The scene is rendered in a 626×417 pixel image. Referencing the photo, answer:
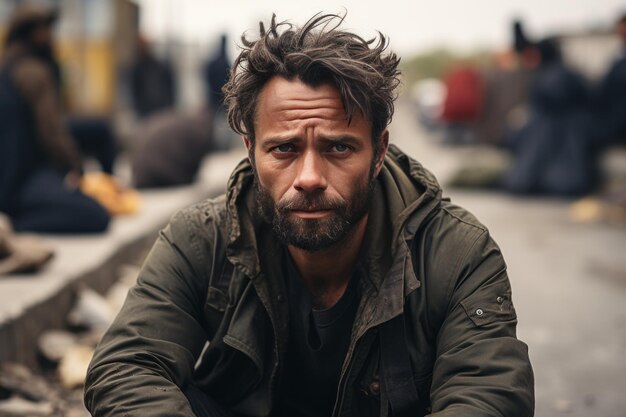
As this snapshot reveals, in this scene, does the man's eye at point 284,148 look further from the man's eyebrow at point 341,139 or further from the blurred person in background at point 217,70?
the blurred person in background at point 217,70

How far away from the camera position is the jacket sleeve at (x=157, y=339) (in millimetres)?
2412

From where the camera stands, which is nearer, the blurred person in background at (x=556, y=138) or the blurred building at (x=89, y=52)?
the blurred person in background at (x=556, y=138)

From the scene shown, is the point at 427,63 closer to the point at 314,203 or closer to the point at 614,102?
the point at 614,102

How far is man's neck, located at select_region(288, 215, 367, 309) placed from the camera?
2678mm

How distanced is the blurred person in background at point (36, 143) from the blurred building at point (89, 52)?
799 centimetres

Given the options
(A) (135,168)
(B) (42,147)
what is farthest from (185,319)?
(A) (135,168)

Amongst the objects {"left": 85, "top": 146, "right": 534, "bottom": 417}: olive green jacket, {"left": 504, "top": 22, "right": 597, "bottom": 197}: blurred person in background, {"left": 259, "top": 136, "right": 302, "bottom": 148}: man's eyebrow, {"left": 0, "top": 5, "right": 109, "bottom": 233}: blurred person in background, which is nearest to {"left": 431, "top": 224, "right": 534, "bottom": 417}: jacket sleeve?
{"left": 85, "top": 146, "right": 534, "bottom": 417}: olive green jacket

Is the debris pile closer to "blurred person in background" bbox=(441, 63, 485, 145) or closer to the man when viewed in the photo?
the man

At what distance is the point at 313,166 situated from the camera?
253cm

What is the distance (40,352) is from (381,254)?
102 inches

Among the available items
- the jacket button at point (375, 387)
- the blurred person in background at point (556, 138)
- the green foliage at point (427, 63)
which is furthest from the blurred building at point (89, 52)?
the green foliage at point (427, 63)

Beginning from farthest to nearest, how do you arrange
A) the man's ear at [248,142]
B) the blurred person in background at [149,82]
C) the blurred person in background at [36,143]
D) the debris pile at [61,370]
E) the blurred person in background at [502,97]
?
the blurred person in background at [502,97] → the blurred person in background at [149,82] → the blurred person in background at [36,143] → the debris pile at [61,370] → the man's ear at [248,142]

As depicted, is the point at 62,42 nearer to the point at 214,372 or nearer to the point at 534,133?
the point at 534,133

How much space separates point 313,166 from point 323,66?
0.30m
